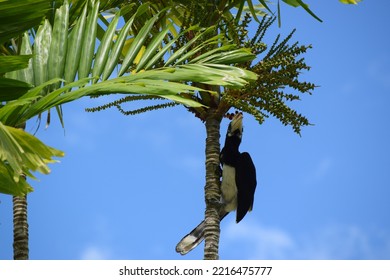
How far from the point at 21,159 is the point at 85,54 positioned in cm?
102

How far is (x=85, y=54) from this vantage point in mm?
2898

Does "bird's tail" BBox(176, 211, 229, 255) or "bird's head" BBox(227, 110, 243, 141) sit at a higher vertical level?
"bird's head" BBox(227, 110, 243, 141)

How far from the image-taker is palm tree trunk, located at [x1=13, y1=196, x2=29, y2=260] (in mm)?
4812

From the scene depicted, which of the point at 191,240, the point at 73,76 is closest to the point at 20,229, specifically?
the point at 191,240

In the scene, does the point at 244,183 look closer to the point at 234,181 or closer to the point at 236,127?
the point at 234,181

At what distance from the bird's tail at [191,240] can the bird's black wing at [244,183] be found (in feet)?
1.13

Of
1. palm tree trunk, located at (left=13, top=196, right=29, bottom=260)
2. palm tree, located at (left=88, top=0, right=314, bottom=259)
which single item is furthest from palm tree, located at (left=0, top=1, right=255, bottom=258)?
palm tree trunk, located at (left=13, top=196, right=29, bottom=260)

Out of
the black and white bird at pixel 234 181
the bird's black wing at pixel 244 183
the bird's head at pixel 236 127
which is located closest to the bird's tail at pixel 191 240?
the black and white bird at pixel 234 181

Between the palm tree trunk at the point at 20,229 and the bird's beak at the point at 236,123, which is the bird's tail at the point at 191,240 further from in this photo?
the palm tree trunk at the point at 20,229

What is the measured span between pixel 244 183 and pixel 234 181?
0.38ft

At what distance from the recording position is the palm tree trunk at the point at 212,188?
4.31 meters

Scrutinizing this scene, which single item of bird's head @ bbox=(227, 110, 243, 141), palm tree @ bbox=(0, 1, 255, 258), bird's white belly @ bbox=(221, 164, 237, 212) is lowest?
palm tree @ bbox=(0, 1, 255, 258)

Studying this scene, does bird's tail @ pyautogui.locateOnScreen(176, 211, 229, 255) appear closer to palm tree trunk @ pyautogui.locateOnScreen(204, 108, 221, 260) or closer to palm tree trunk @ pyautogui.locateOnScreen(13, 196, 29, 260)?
palm tree trunk @ pyautogui.locateOnScreen(204, 108, 221, 260)

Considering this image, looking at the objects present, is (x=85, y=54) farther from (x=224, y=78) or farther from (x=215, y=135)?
(x=215, y=135)
